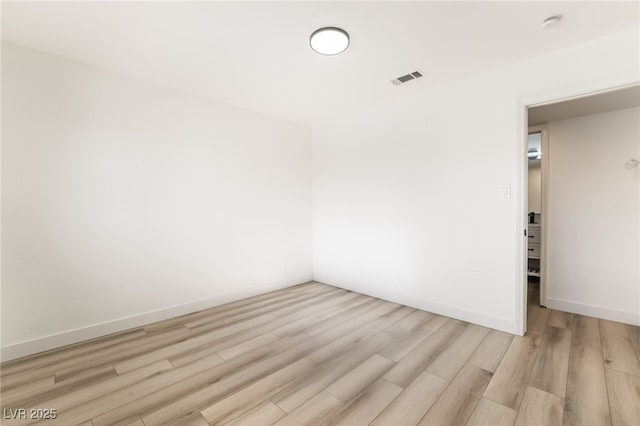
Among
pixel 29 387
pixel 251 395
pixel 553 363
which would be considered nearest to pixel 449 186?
pixel 553 363

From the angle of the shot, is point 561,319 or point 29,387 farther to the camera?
point 561,319

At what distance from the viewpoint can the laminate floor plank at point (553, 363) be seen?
188 cm

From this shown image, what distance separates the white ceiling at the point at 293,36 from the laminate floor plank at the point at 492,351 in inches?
102

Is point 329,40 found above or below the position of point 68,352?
above

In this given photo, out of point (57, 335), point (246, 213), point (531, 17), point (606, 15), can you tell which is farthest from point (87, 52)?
point (606, 15)

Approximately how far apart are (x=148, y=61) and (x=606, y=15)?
369 cm

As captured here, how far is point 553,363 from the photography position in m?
2.14

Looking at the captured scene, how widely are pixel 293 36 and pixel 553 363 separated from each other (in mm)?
3283

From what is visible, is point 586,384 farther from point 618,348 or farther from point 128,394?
point 128,394

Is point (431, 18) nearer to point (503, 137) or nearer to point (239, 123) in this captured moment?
point (503, 137)

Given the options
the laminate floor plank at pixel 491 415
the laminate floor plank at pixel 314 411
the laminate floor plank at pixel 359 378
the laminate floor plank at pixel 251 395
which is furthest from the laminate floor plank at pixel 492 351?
the laminate floor plank at pixel 251 395

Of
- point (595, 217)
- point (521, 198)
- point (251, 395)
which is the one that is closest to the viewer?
point (251, 395)

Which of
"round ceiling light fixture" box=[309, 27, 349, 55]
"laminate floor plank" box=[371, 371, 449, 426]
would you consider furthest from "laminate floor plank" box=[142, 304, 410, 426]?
"round ceiling light fixture" box=[309, 27, 349, 55]

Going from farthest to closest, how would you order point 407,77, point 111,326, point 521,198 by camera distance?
1. point 407,77
2. point 111,326
3. point 521,198
